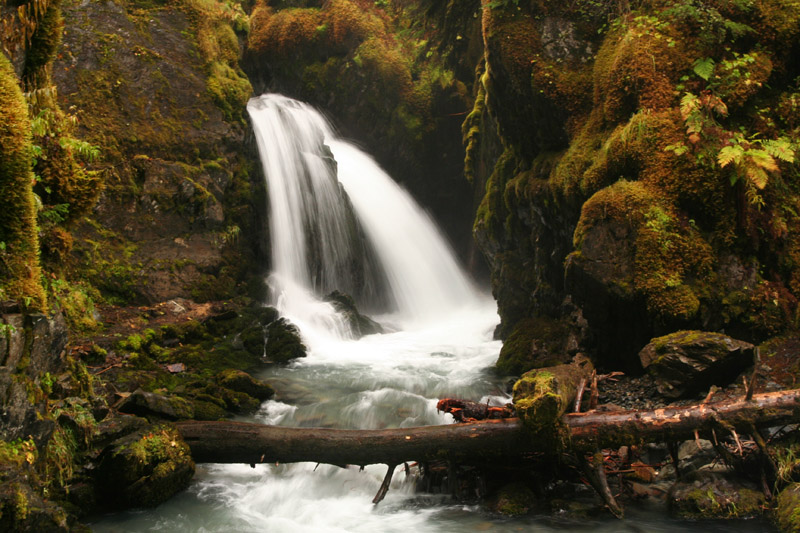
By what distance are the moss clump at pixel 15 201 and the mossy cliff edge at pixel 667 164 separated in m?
6.67

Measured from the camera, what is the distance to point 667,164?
7.52 metres

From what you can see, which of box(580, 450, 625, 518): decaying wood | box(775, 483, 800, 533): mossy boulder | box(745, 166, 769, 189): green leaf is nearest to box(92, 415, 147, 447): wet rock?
box(580, 450, 625, 518): decaying wood

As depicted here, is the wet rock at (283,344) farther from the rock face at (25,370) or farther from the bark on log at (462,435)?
the rock face at (25,370)

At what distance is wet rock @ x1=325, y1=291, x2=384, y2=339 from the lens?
529 inches

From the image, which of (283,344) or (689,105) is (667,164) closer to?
(689,105)

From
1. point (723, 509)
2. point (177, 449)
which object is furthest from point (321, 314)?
point (723, 509)

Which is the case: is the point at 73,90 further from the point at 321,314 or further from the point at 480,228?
the point at 480,228

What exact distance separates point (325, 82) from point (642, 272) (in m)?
16.6

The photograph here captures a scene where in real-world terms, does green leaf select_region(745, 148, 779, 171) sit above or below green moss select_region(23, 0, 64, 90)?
below

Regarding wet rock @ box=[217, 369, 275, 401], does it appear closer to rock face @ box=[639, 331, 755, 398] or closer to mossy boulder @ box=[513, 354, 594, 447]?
mossy boulder @ box=[513, 354, 594, 447]

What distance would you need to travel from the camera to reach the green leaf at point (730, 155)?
21.1 feet

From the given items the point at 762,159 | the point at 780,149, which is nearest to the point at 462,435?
→ the point at 762,159

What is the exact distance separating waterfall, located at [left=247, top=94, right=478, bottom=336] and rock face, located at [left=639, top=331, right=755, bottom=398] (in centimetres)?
812

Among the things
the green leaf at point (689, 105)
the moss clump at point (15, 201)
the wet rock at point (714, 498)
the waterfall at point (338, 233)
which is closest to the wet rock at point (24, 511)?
the moss clump at point (15, 201)
